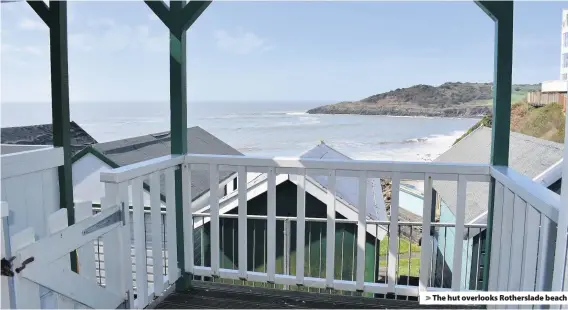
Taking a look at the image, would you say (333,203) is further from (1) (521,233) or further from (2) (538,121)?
(2) (538,121)

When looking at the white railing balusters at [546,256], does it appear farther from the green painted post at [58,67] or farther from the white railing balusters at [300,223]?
the green painted post at [58,67]

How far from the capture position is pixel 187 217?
2.85 meters

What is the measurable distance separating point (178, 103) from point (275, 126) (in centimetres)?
69

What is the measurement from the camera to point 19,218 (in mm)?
2311

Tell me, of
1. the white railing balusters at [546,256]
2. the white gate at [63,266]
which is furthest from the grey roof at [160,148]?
the white railing balusters at [546,256]

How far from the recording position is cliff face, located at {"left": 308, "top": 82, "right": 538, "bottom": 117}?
2.60 metres

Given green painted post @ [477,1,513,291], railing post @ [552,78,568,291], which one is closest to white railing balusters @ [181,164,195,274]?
green painted post @ [477,1,513,291]

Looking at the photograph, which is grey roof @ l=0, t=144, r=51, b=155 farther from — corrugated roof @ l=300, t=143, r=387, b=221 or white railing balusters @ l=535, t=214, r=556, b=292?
white railing balusters @ l=535, t=214, r=556, b=292

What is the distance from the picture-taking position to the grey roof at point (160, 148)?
2949mm

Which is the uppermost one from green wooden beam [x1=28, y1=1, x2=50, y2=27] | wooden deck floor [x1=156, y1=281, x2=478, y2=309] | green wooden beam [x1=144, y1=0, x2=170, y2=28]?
green wooden beam [x1=144, y1=0, x2=170, y2=28]

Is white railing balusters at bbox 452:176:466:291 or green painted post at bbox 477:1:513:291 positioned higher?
green painted post at bbox 477:1:513:291

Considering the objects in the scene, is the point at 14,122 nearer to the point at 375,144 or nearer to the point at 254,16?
the point at 254,16

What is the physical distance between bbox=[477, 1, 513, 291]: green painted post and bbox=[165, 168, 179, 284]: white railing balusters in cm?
199

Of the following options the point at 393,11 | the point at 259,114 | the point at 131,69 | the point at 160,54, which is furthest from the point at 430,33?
the point at 131,69
